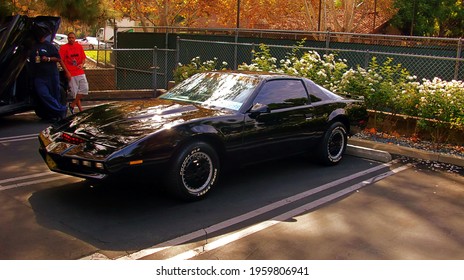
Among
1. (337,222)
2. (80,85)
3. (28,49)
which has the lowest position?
(337,222)

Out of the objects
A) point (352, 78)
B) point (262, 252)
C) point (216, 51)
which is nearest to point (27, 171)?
point (262, 252)

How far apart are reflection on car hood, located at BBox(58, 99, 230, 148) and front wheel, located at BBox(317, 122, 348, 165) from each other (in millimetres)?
1974

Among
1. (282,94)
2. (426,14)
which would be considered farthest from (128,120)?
(426,14)

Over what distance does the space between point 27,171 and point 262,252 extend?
12.3 feet

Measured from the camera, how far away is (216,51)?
16.9 metres

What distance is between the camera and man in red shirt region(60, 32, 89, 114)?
34.4ft

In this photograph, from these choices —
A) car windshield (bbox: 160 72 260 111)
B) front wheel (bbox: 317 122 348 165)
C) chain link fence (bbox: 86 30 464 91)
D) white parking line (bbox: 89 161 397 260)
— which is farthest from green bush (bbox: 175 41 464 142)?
car windshield (bbox: 160 72 260 111)

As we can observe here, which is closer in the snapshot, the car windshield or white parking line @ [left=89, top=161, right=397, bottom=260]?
white parking line @ [left=89, top=161, right=397, bottom=260]

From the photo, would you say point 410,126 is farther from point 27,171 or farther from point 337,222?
point 27,171

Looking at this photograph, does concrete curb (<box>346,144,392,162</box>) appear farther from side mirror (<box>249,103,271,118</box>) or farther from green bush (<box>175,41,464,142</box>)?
side mirror (<box>249,103,271,118</box>)

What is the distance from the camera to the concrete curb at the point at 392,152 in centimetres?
832

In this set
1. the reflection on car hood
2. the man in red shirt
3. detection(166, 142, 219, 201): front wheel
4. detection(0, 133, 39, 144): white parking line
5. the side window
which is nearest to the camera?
the reflection on car hood

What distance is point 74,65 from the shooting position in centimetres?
1059

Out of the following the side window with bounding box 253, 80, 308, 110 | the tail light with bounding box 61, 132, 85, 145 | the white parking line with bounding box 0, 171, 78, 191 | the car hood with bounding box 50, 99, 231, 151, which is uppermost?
the side window with bounding box 253, 80, 308, 110
